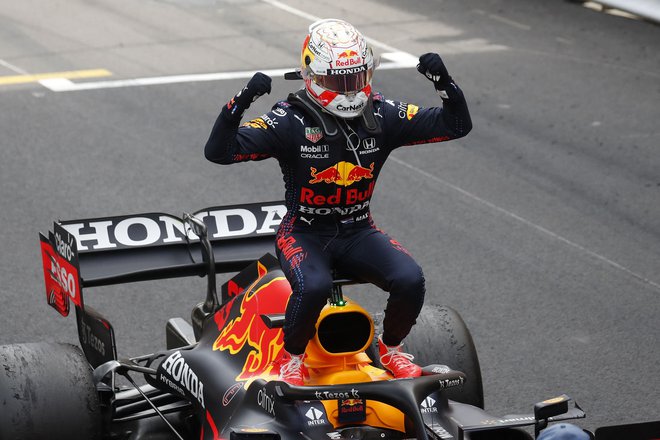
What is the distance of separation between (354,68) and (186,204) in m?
4.98

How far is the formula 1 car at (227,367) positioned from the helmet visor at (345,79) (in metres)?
0.89

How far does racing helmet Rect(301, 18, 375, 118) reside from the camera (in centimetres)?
613

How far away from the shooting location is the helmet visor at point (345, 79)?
6.12m

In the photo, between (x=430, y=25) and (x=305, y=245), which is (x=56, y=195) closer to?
(x=305, y=245)

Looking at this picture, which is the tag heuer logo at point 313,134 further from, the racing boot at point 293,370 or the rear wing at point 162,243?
the rear wing at point 162,243

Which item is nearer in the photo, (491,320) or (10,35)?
(491,320)

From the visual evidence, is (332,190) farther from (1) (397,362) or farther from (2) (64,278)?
(2) (64,278)

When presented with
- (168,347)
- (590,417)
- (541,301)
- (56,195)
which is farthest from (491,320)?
(56,195)

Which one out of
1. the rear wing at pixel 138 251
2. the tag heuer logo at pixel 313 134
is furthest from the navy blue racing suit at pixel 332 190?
the rear wing at pixel 138 251

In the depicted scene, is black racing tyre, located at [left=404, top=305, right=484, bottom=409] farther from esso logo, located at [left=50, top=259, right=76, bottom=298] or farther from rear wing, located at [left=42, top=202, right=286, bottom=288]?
esso logo, located at [left=50, top=259, right=76, bottom=298]

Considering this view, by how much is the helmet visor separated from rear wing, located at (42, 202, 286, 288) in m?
1.52

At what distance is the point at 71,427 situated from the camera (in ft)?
21.1

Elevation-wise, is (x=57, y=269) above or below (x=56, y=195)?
above

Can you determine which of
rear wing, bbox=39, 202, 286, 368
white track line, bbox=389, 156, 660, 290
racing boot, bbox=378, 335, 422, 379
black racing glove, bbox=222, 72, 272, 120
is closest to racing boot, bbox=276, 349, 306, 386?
racing boot, bbox=378, 335, 422, 379
